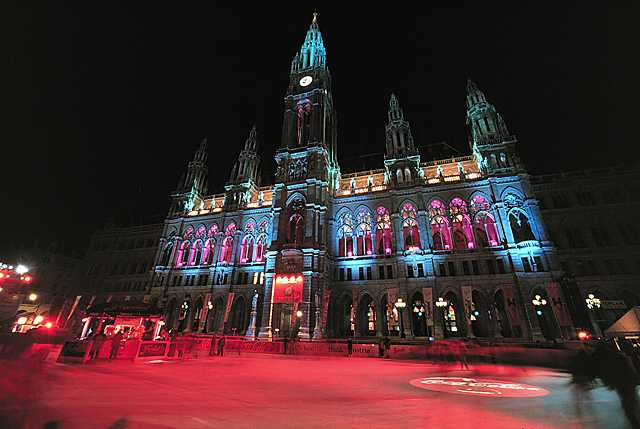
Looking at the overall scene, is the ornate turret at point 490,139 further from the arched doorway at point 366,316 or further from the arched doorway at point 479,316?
the arched doorway at point 366,316

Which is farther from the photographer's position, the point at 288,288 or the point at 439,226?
the point at 439,226

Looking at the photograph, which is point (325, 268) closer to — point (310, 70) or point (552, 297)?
point (552, 297)

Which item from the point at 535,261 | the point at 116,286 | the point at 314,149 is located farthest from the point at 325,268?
the point at 116,286

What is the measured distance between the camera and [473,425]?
5844 millimetres

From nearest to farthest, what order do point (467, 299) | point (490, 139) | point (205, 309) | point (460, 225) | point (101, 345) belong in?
point (101, 345) < point (467, 299) < point (460, 225) < point (490, 139) < point (205, 309)

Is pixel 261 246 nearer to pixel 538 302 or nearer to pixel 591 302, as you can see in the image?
pixel 538 302

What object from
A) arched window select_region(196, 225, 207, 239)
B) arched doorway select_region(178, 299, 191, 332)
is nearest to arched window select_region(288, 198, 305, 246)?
arched window select_region(196, 225, 207, 239)

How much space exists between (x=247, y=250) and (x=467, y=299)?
32900mm

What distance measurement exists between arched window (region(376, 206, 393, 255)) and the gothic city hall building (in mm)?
157

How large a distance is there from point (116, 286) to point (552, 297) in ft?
229

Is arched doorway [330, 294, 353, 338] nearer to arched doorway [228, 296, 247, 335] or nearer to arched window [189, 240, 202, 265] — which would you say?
arched doorway [228, 296, 247, 335]

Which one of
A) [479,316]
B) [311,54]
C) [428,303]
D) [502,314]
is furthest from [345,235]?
[311,54]

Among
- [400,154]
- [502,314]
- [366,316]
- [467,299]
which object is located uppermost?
[400,154]

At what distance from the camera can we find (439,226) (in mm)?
37188
